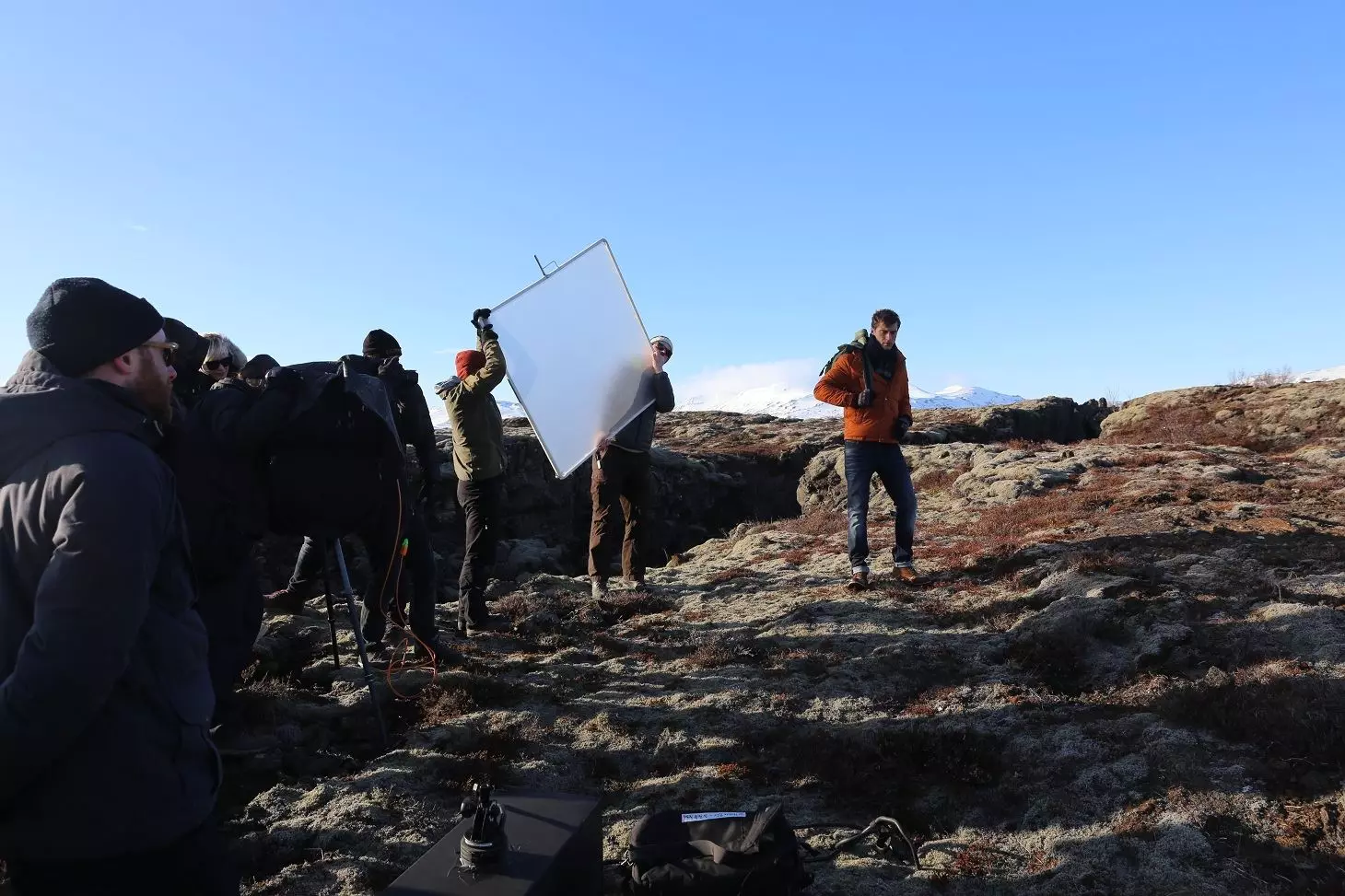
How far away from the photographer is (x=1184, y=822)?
14.8ft

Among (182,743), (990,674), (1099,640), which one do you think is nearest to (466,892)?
(182,743)

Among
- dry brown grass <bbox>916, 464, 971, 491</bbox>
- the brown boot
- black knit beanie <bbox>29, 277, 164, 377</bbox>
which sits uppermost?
black knit beanie <bbox>29, 277, 164, 377</bbox>

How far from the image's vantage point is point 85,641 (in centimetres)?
228

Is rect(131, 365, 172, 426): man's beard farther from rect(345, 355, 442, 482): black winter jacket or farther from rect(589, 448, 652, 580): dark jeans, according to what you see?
rect(589, 448, 652, 580): dark jeans

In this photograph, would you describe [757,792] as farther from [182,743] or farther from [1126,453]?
[1126,453]

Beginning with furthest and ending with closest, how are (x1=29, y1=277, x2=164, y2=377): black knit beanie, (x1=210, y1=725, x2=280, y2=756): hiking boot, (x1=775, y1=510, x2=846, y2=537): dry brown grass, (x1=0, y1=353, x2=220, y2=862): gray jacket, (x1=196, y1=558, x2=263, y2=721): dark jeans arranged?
(x1=775, y1=510, x2=846, y2=537): dry brown grass → (x1=210, y1=725, x2=280, y2=756): hiking boot → (x1=196, y1=558, x2=263, y2=721): dark jeans → (x1=29, y1=277, x2=164, y2=377): black knit beanie → (x1=0, y1=353, x2=220, y2=862): gray jacket

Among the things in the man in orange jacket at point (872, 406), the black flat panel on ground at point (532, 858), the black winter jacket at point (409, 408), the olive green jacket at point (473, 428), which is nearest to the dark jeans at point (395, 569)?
the black winter jacket at point (409, 408)

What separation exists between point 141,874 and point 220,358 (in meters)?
5.39

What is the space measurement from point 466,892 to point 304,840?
107 inches

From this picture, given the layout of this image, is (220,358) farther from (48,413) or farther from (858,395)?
(858,395)

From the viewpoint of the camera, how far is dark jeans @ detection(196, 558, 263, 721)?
4.80 metres

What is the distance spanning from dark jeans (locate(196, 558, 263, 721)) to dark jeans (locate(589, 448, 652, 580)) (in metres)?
5.15

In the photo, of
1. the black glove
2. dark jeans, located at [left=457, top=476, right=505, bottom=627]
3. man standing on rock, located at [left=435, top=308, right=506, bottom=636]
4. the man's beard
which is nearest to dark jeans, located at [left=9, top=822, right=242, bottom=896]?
the man's beard

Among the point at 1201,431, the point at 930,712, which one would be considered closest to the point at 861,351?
the point at 930,712
